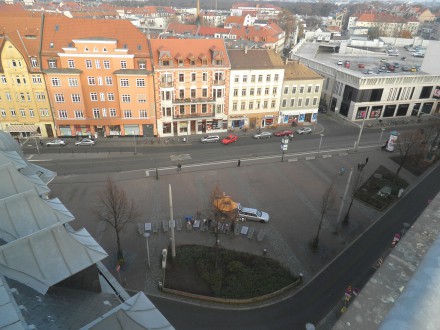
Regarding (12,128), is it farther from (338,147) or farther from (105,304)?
(338,147)

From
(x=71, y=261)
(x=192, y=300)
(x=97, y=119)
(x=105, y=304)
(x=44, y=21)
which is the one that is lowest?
(x=192, y=300)

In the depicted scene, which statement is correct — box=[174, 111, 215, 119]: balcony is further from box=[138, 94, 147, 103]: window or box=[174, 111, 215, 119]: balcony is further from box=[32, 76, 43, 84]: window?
box=[32, 76, 43, 84]: window

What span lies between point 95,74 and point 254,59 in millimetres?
27963

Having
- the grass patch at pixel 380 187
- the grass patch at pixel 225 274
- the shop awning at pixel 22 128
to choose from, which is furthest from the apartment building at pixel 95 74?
the grass patch at pixel 380 187

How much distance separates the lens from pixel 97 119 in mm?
55875

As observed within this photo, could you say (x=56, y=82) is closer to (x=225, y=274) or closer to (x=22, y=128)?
(x=22, y=128)

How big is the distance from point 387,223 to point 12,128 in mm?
58000

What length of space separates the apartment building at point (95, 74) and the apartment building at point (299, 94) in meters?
25.8

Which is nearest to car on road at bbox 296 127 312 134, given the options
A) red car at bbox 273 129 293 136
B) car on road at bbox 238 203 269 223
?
red car at bbox 273 129 293 136

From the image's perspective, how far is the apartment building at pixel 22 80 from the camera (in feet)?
167

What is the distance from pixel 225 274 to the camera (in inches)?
1181

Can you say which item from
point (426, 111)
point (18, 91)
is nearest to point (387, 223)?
→ point (426, 111)

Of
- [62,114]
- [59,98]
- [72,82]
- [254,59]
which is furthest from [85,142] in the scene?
[254,59]

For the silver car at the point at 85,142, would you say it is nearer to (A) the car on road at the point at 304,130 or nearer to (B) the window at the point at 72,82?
(B) the window at the point at 72,82
